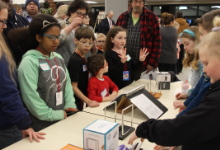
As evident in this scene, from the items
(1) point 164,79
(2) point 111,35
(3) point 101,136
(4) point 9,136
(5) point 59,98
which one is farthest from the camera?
(2) point 111,35

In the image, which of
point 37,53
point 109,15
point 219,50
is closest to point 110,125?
point 219,50

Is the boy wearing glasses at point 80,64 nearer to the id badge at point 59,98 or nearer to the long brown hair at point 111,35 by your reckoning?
the id badge at point 59,98

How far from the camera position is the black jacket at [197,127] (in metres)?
0.78

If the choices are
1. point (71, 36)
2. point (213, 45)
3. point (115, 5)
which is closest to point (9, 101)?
point (213, 45)

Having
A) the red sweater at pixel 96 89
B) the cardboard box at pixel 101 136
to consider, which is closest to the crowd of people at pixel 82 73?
the red sweater at pixel 96 89

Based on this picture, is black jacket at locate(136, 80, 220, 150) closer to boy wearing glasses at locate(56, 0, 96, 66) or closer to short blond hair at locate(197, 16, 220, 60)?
short blond hair at locate(197, 16, 220, 60)

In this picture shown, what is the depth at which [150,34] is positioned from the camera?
2.90 meters

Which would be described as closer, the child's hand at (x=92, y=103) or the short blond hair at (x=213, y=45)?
the short blond hair at (x=213, y=45)

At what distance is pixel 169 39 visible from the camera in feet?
14.5

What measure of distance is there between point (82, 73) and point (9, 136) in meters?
0.96

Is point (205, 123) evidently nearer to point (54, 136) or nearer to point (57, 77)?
point (54, 136)

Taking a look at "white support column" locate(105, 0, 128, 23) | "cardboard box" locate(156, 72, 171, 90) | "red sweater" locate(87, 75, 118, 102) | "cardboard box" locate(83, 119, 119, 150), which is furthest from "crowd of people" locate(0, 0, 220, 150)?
"white support column" locate(105, 0, 128, 23)

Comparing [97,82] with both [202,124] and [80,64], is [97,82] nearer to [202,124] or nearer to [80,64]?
[80,64]

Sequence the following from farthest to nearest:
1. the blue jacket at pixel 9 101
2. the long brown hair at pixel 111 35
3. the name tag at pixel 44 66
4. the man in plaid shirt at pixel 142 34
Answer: the man in plaid shirt at pixel 142 34 → the long brown hair at pixel 111 35 → the name tag at pixel 44 66 → the blue jacket at pixel 9 101
